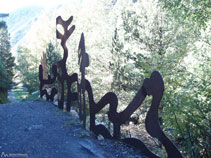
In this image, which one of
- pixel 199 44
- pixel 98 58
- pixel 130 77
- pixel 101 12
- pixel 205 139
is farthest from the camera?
pixel 101 12

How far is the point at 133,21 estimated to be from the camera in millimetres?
8406

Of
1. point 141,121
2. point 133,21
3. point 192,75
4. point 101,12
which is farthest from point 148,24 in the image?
point 101,12

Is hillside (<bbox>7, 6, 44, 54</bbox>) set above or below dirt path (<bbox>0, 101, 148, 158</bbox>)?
above

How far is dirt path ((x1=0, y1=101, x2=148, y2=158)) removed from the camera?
3383 millimetres

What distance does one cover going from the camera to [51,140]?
3.95m

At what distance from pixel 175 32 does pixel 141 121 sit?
3.78 meters

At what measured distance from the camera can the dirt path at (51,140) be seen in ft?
11.1

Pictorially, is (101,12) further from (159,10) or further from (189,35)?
(189,35)

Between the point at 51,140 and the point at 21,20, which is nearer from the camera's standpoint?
the point at 51,140

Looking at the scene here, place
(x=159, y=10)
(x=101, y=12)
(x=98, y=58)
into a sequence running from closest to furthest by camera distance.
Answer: (x=159, y=10), (x=98, y=58), (x=101, y=12)

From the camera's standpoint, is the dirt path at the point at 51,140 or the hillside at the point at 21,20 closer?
the dirt path at the point at 51,140

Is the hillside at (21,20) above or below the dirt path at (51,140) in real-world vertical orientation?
above

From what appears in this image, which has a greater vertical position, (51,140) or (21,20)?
(21,20)

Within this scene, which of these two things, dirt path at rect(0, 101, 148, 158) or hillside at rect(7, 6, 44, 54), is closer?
dirt path at rect(0, 101, 148, 158)
